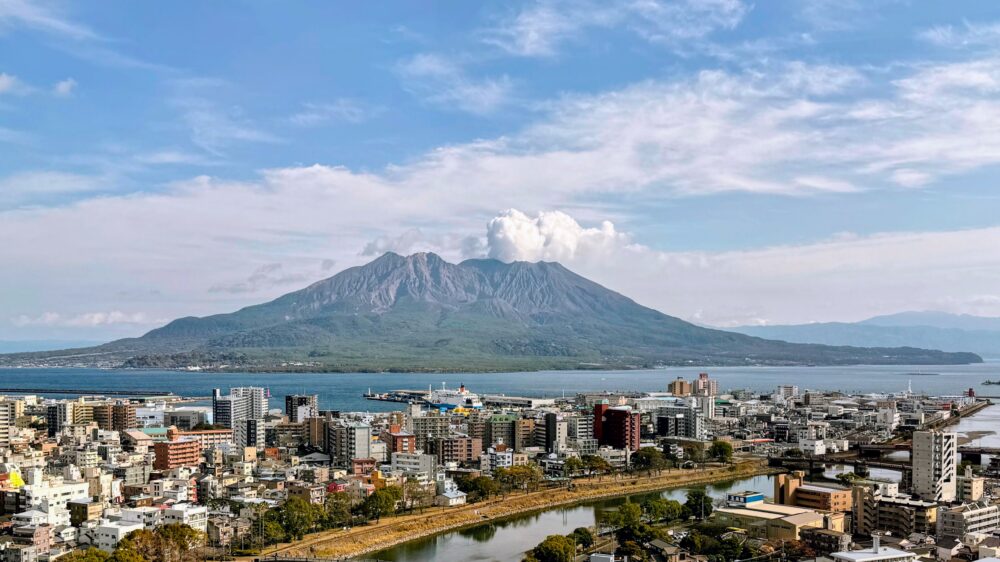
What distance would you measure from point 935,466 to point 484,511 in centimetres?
809

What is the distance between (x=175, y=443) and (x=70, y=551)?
28.9ft

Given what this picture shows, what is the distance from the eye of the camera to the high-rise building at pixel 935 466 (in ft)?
52.0

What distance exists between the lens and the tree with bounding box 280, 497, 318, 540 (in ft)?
42.8

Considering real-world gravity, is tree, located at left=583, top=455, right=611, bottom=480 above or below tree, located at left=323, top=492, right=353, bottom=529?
below

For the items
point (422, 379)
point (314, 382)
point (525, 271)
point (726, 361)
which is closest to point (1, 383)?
point (314, 382)

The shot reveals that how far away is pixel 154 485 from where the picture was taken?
1520 centimetres

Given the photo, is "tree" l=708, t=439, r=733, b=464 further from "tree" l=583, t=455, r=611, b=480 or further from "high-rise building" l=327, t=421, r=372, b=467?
"high-rise building" l=327, t=421, r=372, b=467

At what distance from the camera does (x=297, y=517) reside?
13094mm

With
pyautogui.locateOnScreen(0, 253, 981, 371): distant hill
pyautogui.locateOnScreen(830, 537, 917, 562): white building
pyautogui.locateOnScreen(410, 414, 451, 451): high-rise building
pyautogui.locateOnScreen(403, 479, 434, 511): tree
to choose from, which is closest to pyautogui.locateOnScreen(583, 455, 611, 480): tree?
pyautogui.locateOnScreen(410, 414, 451, 451): high-rise building

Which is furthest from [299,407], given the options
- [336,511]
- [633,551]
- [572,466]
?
[633,551]

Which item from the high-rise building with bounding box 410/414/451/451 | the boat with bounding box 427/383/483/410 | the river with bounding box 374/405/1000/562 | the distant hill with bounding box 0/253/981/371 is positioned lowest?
the river with bounding box 374/405/1000/562

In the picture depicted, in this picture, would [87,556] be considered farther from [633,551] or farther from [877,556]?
[877,556]

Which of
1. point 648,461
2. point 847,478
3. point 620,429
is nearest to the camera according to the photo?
point 847,478

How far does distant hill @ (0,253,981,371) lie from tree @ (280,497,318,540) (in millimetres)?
58635
